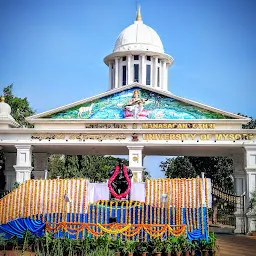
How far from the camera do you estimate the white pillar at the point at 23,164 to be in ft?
74.8

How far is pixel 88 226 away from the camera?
13.4 meters

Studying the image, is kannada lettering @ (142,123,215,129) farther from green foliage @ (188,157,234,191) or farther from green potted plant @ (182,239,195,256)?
green foliage @ (188,157,234,191)

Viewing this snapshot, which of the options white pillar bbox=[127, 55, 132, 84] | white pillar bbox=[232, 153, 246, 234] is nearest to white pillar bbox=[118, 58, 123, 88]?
white pillar bbox=[127, 55, 132, 84]

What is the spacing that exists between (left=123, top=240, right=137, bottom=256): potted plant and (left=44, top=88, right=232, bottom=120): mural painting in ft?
36.1

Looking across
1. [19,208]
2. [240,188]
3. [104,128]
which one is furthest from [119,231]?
[240,188]

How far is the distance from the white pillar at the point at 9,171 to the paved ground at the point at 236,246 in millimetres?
12036

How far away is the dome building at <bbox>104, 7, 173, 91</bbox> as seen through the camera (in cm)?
3003

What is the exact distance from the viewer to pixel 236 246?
641 inches

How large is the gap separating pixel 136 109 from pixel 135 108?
0.08 m

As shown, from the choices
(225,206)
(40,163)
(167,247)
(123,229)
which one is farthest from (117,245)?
(225,206)

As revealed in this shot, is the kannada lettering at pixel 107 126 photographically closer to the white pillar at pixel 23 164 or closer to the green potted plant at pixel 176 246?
the white pillar at pixel 23 164

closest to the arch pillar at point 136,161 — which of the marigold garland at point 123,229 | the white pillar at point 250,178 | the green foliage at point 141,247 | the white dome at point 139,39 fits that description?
the white pillar at point 250,178

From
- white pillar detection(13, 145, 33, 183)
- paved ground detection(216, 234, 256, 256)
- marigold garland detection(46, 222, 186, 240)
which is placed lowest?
paved ground detection(216, 234, 256, 256)

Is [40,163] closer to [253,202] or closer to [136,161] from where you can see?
[136,161]
